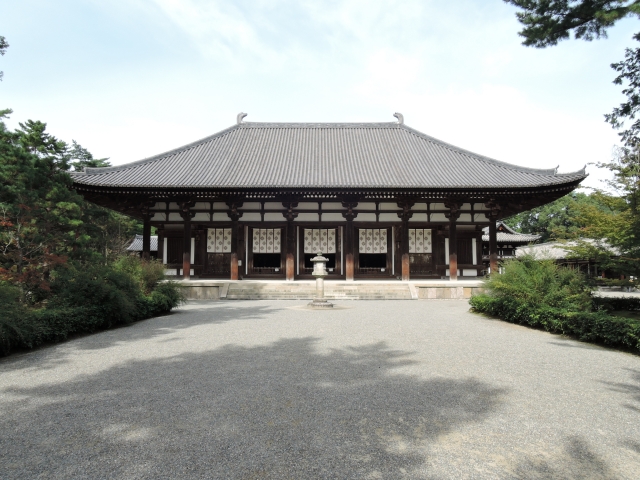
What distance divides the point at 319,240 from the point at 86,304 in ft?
35.9

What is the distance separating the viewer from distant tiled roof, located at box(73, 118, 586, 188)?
608 inches

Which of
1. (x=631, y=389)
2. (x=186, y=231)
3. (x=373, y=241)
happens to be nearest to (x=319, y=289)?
(x=373, y=241)

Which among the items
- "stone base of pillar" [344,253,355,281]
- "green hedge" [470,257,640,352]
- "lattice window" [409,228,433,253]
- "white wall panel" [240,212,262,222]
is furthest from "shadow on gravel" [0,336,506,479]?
"lattice window" [409,228,433,253]

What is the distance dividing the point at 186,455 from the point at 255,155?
1725 centimetres

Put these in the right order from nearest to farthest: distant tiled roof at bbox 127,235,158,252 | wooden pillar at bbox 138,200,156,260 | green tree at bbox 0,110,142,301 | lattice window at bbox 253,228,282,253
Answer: green tree at bbox 0,110,142,301
wooden pillar at bbox 138,200,156,260
lattice window at bbox 253,228,282,253
distant tiled roof at bbox 127,235,158,252

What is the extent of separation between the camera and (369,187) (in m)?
14.8

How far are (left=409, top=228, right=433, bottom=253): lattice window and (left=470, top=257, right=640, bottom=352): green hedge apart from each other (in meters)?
7.00

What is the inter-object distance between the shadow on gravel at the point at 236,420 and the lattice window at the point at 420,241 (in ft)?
41.9

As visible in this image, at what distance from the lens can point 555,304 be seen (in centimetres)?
842

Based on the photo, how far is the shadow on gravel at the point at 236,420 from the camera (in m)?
2.68

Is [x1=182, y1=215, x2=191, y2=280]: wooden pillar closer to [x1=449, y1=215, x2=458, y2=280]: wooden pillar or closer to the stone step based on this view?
the stone step

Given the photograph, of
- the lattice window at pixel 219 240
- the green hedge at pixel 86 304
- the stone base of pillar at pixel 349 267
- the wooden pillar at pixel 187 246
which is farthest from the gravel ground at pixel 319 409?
the lattice window at pixel 219 240

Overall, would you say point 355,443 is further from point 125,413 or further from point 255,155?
point 255,155

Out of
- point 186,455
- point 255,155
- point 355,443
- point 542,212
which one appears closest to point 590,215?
point 355,443
